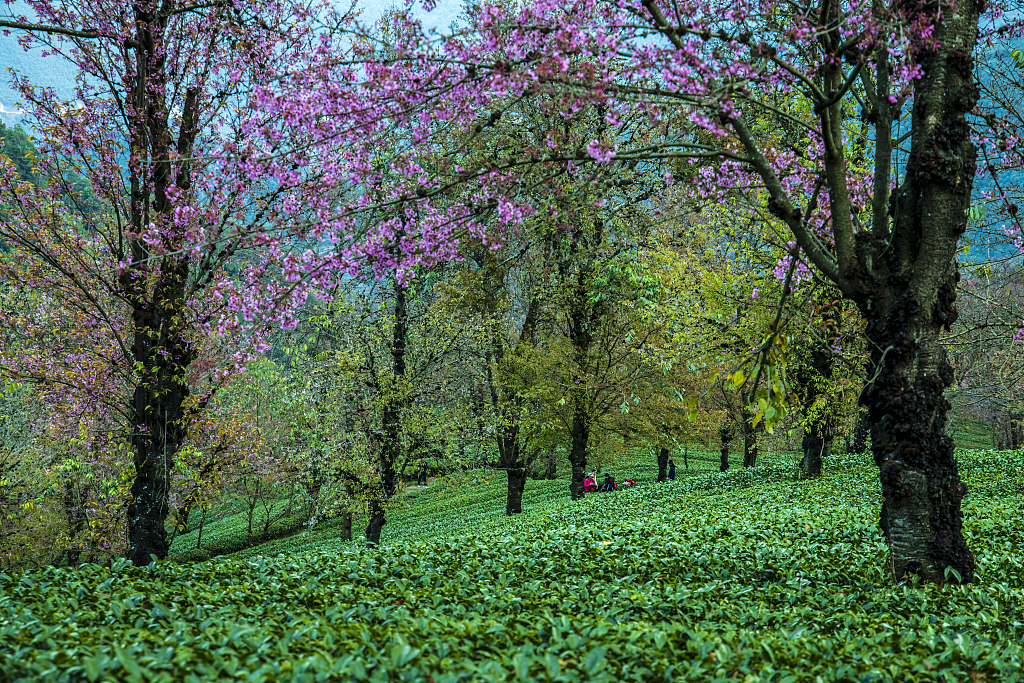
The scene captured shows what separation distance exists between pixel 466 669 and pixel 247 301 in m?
7.55

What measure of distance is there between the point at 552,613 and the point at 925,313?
209 inches

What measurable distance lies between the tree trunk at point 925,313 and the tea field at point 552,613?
652 mm

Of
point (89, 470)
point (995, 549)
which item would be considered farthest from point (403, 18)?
point (89, 470)

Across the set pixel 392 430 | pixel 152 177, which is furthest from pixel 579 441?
pixel 152 177

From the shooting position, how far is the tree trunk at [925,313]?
268 inches

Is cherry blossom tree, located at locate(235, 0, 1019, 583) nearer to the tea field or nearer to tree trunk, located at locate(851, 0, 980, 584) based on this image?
tree trunk, located at locate(851, 0, 980, 584)

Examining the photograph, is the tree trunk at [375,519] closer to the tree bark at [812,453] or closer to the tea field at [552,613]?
the tea field at [552,613]

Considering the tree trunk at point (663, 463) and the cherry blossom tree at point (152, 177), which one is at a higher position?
the cherry blossom tree at point (152, 177)

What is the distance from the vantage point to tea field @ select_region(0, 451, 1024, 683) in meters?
3.73

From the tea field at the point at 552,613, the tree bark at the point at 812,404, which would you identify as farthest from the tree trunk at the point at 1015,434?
the tea field at the point at 552,613

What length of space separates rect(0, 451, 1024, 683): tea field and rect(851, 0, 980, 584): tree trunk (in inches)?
25.7

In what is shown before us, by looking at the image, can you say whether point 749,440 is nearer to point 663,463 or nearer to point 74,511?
point 663,463

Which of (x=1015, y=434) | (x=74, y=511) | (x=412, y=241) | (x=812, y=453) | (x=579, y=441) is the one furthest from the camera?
(x=1015, y=434)

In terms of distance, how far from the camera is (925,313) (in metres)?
6.90
